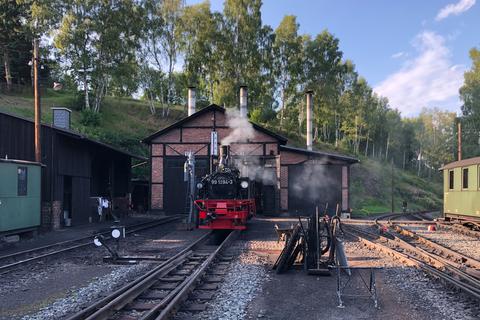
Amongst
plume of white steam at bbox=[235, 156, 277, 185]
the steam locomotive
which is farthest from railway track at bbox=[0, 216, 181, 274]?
plume of white steam at bbox=[235, 156, 277, 185]

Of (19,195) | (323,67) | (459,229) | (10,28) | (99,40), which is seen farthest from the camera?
(323,67)

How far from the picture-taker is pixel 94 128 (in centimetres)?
3594

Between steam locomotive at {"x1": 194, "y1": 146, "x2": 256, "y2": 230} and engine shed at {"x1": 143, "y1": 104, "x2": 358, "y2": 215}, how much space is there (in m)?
8.93

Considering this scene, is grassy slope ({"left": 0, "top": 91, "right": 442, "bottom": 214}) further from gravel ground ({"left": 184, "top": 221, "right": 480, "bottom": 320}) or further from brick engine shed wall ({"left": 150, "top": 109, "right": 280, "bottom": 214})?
gravel ground ({"left": 184, "top": 221, "right": 480, "bottom": 320})

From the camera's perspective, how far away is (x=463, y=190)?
16.8m

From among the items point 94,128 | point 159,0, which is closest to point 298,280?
point 94,128

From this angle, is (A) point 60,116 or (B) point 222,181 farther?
(A) point 60,116

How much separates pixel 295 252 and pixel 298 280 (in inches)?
39.3

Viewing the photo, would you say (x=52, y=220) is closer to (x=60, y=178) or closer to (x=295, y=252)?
(x=60, y=178)

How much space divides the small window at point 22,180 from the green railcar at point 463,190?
15212mm

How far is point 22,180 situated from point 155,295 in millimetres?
9162

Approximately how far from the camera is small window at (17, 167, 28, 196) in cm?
1384

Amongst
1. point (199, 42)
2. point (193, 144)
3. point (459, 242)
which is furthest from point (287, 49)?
point (459, 242)

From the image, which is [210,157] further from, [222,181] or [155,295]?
[155,295]
